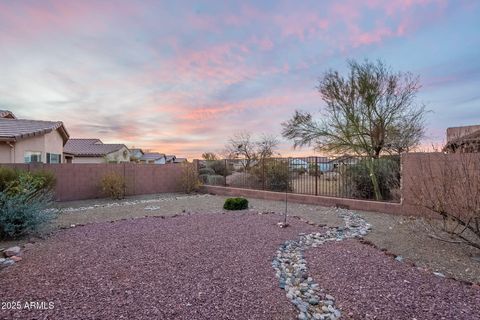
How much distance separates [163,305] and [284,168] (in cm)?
987

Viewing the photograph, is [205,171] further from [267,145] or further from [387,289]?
[387,289]

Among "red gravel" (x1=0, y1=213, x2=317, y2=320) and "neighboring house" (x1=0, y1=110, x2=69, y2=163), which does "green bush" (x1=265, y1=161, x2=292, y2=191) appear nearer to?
"red gravel" (x1=0, y1=213, x2=317, y2=320)

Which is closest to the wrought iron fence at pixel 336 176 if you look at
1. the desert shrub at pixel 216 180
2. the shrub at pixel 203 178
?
the desert shrub at pixel 216 180

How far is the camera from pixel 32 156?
14.7 meters

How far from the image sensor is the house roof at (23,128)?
42.8 feet

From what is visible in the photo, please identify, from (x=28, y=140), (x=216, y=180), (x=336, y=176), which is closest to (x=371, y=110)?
(x=336, y=176)

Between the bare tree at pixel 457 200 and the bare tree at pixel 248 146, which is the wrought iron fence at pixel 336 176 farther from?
the bare tree at pixel 248 146

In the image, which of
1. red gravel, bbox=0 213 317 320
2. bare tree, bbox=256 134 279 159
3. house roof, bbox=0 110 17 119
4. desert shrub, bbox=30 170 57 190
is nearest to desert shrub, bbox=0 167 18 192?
desert shrub, bbox=30 170 57 190

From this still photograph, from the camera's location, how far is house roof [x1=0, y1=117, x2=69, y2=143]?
1304 centimetres

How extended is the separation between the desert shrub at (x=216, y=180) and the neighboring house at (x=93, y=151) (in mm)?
16407

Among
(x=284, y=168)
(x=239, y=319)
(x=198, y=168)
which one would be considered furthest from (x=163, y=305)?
(x=198, y=168)

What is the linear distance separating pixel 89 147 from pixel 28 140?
62.6ft

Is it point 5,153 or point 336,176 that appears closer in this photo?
point 336,176

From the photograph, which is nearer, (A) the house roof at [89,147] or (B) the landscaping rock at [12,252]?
(B) the landscaping rock at [12,252]
